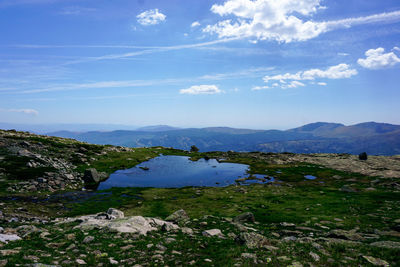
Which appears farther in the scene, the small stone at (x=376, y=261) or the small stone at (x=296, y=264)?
the small stone at (x=376, y=261)

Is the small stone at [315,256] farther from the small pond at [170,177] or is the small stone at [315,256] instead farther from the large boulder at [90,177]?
the large boulder at [90,177]

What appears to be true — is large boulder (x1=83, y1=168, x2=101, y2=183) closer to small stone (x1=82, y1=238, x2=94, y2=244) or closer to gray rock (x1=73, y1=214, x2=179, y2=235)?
gray rock (x1=73, y1=214, x2=179, y2=235)

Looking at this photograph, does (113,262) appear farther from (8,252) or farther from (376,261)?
(376,261)

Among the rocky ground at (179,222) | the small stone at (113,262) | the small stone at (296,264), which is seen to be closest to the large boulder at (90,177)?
the rocky ground at (179,222)

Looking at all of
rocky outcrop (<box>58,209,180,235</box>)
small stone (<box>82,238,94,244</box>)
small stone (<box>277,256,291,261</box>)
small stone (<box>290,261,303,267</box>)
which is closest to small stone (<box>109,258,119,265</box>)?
small stone (<box>82,238,94,244</box>)

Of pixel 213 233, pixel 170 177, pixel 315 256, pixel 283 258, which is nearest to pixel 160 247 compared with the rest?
pixel 213 233

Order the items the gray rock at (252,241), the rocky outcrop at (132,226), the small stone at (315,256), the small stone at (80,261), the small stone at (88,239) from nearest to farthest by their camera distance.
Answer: the small stone at (80,261), the small stone at (315,256), the gray rock at (252,241), the small stone at (88,239), the rocky outcrop at (132,226)

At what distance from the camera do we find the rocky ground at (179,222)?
46.1 ft

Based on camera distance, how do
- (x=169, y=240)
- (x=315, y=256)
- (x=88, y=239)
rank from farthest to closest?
(x=169, y=240) < (x=88, y=239) < (x=315, y=256)

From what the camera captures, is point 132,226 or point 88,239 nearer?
point 88,239

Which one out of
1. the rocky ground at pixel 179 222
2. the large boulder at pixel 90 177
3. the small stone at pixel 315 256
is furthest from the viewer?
the large boulder at pixel 90 177

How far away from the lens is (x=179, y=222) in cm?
2634

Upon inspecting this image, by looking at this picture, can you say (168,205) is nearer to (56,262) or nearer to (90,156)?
(56,262)

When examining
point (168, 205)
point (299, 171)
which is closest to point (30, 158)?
point (168, 205)
